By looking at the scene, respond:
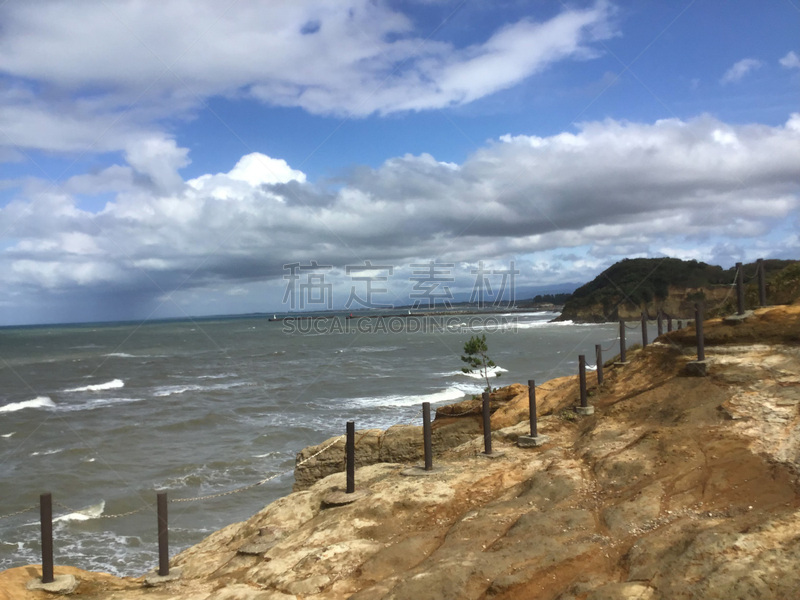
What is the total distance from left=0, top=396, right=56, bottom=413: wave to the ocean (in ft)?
0.41

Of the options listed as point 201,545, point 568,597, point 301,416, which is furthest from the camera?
point 301,416

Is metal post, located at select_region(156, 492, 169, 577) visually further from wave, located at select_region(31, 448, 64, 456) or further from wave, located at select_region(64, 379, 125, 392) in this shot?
wave, located at select_region(64, 379, 125, 392)

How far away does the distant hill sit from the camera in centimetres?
7976

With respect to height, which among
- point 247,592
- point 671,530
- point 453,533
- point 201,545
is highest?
point 671,530

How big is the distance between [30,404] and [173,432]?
16.3m

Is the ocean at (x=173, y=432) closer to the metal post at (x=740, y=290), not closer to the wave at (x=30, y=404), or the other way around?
the wave at (x=30, y=404)

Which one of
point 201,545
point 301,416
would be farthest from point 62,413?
point 201,545

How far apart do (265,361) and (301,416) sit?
104 feet

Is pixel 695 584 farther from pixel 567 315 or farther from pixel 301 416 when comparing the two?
pixel 567 315

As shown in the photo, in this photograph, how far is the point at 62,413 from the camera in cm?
3147

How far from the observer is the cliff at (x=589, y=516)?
548 cm

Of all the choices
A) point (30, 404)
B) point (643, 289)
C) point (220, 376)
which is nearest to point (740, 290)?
point (30, 404)

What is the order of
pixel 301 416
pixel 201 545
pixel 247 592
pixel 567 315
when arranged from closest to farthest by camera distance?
pixel 247 592 < pixel 201 545 < pixel 301 416 < pixel 567 315

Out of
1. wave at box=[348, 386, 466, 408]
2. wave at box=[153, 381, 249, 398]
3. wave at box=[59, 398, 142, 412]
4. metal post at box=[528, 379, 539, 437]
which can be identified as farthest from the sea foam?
metal post at box=[528, 379, 539, 437]
